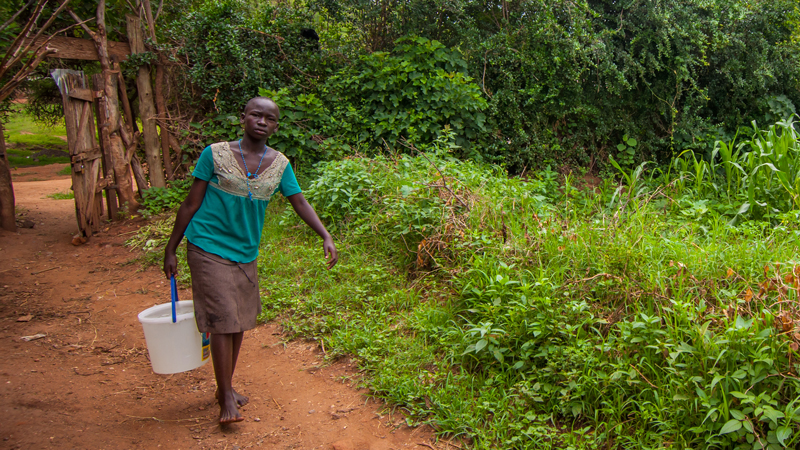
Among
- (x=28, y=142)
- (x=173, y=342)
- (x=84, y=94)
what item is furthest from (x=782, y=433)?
(x=28, y=142)

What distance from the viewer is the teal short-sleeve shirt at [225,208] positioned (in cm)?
288

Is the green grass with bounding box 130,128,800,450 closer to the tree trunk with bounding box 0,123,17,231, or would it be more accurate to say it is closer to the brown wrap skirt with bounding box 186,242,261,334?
the brown wrap skirt with bounding box 186,242,261,334

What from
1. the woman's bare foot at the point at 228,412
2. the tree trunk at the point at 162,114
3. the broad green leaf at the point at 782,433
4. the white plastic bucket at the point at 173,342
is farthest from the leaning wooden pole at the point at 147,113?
the broad green leaf at the point at 782,433

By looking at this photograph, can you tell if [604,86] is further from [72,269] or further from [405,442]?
[72,269]

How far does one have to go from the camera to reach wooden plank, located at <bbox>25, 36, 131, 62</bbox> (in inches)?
264

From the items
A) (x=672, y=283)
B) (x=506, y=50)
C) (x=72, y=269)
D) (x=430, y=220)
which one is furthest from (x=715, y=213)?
(x=72, y=269)

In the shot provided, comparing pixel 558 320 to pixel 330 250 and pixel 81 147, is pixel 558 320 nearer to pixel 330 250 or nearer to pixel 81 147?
pixel 330 250

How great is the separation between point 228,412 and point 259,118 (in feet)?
5.35

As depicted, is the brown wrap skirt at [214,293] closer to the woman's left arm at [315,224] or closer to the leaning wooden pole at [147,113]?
the woman's left arm at [315,224]

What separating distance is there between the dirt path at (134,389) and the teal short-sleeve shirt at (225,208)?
1007 mm

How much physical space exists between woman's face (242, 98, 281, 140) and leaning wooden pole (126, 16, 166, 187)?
5.24 meters

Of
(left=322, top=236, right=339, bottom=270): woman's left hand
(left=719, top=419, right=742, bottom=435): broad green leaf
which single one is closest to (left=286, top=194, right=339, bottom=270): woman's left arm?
(left=322, top=236, right=339, bottom=270): woman's left hand

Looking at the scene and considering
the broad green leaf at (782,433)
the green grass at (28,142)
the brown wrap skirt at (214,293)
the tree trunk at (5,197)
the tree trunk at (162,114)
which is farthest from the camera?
the green grass at (28,142)

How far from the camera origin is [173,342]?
9.70 feet
